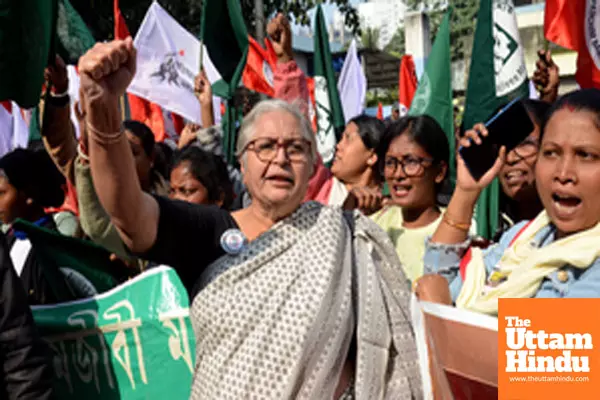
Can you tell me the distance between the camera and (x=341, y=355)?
2270mm

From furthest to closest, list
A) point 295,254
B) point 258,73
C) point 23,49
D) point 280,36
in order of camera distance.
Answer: point 258,73, point 280,36, point 23,49, point 295,254

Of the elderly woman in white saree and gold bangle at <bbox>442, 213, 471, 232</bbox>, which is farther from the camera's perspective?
gold bangle at <bbox>442, 213, 471, 232</bbox>

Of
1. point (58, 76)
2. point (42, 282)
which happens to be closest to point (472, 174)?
point (58, 76)

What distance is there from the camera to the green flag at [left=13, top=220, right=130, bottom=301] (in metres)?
3.01

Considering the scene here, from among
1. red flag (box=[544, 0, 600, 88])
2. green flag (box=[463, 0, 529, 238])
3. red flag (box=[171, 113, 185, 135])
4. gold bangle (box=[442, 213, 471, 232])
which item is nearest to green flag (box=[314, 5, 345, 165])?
green flag (box=[463, 0, 529, 238])

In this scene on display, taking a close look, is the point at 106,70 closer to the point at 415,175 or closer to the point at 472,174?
the point at 472,174

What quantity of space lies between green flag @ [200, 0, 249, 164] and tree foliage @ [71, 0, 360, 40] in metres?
3.19

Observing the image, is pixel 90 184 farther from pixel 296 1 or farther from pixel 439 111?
pixel 296 1

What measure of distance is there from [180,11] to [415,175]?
32.8 feet

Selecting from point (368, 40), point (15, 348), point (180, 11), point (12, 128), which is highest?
point (368, 40)

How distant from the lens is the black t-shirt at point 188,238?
2170 millimetres

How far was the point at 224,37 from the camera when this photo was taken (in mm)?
5594

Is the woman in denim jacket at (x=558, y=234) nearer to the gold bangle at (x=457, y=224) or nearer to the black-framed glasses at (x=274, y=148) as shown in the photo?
the gold bangle at (x=457, y=224)

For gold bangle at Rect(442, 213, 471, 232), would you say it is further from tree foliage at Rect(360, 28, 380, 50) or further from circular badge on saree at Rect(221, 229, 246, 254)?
tree foliage at Rect(360, 28, 380, 50)
